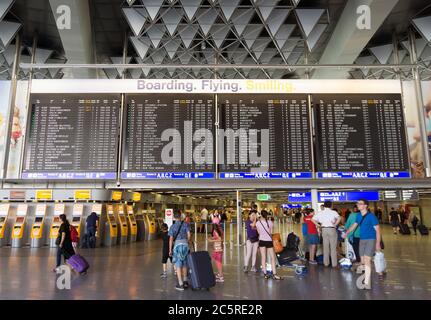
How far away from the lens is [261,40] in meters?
13.9

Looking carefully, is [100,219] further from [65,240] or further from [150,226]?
[65,240]

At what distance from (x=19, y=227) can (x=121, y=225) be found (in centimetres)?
388

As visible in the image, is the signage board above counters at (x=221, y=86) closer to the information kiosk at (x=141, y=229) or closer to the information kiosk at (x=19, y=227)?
the information kiosk at (x=19, y=227)

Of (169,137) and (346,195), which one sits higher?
(169,137)

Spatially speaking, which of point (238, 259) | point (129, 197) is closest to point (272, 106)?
point (238, 259)

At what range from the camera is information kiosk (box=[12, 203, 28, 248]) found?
12492mm

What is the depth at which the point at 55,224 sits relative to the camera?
1258cm

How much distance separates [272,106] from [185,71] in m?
9.36

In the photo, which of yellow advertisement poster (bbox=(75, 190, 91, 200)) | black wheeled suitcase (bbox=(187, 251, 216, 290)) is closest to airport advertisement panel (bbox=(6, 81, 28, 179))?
yellow advertisement poster (bbox=(75, 190, 91, 200))

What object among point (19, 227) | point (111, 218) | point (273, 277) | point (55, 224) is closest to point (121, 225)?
point (111, 218)

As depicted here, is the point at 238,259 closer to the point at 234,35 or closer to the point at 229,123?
the point at 229,123

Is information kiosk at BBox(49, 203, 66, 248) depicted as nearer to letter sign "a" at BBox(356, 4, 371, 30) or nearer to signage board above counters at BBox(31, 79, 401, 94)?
signage board above counters at BBox(31, 79, 401, 94)

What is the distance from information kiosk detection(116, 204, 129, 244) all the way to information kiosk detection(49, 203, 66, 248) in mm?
2293

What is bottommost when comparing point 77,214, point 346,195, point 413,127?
point 77,214
